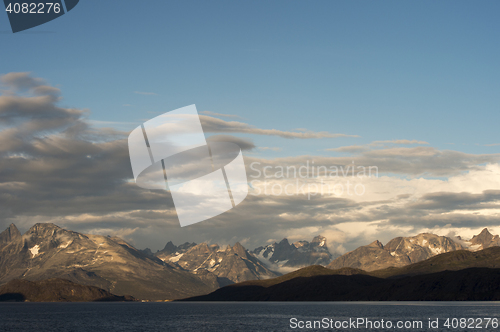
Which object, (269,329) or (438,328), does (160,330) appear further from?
(438,328)

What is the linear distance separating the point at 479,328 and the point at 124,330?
420 feet

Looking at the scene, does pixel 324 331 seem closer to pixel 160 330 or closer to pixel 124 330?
pixel 160 330

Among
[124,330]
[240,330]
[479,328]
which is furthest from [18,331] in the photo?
[479,328]

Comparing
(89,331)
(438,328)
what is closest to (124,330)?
(89,331)

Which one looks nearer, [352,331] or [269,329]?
[352,331]

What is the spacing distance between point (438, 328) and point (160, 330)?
10073 centimetres

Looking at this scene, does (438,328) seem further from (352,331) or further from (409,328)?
(352,331)

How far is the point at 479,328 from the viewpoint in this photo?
16638 centimetres

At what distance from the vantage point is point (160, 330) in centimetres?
18338

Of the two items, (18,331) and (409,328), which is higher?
(18,331)

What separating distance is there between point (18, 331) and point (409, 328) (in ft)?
479

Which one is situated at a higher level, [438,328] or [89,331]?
[89,331]

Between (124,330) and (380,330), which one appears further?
(124,330)

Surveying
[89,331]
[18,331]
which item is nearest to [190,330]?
[89,331]
